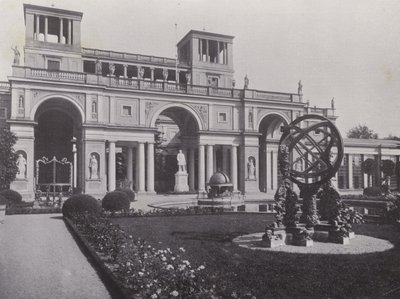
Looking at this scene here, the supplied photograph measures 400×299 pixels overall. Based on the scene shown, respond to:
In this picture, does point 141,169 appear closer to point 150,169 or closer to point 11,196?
point 150,169

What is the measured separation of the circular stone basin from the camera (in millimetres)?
11875

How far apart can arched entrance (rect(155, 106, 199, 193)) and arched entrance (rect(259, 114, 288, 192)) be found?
8349 mm

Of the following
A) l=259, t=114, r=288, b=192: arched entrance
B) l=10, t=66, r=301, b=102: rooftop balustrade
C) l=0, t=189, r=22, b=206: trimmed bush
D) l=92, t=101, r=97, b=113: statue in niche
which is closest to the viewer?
l=0, t=189, r=22, b=206: trimmed bush

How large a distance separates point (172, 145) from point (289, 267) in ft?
165

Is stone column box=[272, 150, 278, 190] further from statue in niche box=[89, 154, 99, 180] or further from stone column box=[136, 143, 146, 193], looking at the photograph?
statue in niche box=[89, 154, 99, 180]

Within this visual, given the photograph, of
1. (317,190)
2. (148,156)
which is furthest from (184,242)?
(148,156)

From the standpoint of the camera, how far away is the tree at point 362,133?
97.9 m

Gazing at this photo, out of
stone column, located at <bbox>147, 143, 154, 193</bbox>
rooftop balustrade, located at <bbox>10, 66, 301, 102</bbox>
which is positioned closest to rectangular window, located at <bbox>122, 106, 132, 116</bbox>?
rooftop balustrade, located at <bbox>10, 66, 301, 102</bbox>

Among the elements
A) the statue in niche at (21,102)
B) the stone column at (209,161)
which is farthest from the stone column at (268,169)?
the statue in niche at (21,102)

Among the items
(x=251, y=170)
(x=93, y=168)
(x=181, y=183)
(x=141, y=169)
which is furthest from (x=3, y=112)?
(x=251, y=170)

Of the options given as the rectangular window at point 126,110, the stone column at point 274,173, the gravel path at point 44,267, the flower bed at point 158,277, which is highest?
the rectangular window at point 126,110

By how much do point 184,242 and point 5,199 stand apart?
18023 millimetres

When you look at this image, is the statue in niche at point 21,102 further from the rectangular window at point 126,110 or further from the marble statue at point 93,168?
the rectangular window at point 126,110

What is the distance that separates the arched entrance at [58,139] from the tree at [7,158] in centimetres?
859
